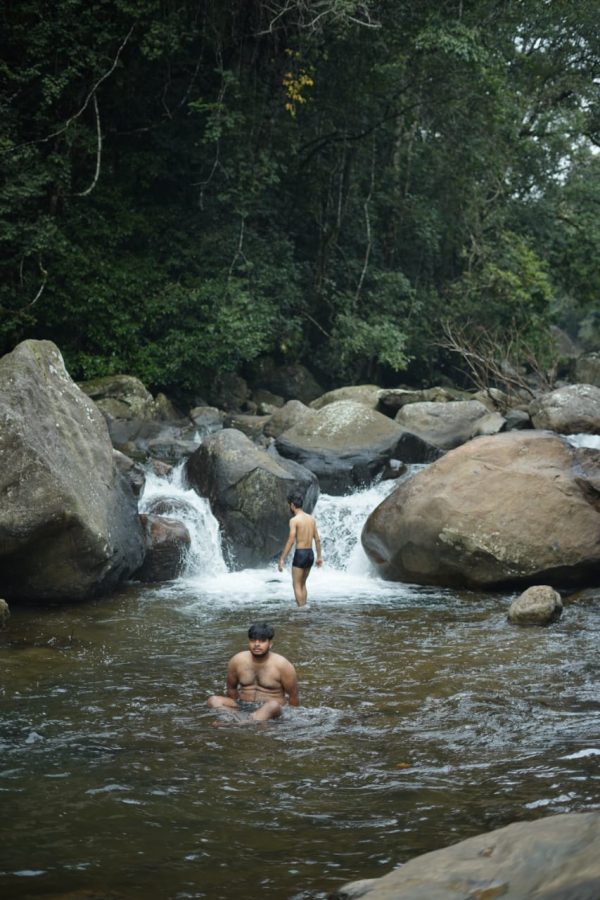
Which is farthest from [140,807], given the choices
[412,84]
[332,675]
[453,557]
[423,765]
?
[412,84]

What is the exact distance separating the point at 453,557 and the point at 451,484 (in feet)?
3.10

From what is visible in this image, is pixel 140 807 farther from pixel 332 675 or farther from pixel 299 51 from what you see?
pixel 299 51

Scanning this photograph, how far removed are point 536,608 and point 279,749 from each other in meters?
4.69

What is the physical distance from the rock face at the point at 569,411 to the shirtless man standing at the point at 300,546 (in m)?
8.31

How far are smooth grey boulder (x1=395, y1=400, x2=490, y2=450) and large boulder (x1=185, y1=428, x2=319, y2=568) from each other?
5.47 m

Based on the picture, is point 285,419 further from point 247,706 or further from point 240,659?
point 247,706

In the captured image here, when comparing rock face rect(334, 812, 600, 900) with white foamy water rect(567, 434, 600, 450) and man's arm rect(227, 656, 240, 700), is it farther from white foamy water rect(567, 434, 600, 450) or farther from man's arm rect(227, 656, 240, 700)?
white foamy water rect(567, 434, 600, 450)

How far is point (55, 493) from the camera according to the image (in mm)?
10727

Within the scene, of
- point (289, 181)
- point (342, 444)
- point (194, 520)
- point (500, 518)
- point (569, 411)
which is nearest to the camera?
point (500, 518)

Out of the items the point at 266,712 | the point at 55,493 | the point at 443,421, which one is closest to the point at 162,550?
the point at 55,493

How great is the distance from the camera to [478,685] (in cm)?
833

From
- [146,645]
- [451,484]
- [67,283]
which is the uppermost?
[67,283]

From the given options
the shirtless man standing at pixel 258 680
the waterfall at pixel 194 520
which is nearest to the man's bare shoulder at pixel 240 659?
the shirtless man standing at pixel 258 680

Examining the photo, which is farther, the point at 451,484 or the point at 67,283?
the point at 67,283
